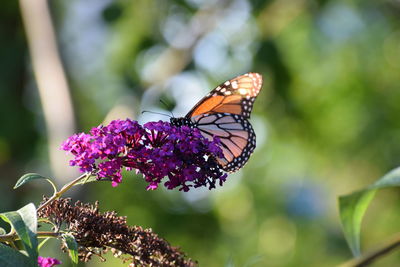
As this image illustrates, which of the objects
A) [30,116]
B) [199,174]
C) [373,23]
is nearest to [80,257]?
[199,174]

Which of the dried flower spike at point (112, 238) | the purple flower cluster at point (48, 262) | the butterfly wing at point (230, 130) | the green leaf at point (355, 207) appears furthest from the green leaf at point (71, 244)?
the butterfly wing at point (230, 130)

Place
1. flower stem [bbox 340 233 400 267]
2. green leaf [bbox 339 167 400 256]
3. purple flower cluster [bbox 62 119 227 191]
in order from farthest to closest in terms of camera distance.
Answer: purple flower cluster [bbox 62 119 227 191]
green leaf [bbox 339 167 400 256]
flower stem [bbox 340 233 400 267]

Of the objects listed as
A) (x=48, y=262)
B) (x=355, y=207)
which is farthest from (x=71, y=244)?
(x=355, y=207)

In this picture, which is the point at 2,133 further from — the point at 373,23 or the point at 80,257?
the point at 80,257

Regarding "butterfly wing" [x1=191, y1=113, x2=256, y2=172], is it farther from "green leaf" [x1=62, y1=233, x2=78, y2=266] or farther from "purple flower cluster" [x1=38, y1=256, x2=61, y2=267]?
"green leaf" [x1=62, y1=233, x2=78, y2=266]

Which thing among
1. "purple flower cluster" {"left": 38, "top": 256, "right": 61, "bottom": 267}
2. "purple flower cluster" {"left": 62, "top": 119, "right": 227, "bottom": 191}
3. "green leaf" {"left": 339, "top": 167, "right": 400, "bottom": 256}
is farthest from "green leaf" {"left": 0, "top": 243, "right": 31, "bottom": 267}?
"green leaf" {"left": 339, "top": 167, "right": 400, "bottom": 256}

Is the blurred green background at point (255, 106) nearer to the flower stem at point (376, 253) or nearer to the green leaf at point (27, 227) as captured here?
the green leaf at point (27, 227)

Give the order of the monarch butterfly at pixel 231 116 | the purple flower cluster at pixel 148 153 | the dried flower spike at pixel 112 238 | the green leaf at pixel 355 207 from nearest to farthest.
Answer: the green leaf at pixel 355 207
the dried flower spike at pixel 112 238
the purple flower cluster at pixel 148 153
the monarch butterfly at pixel 231 116
